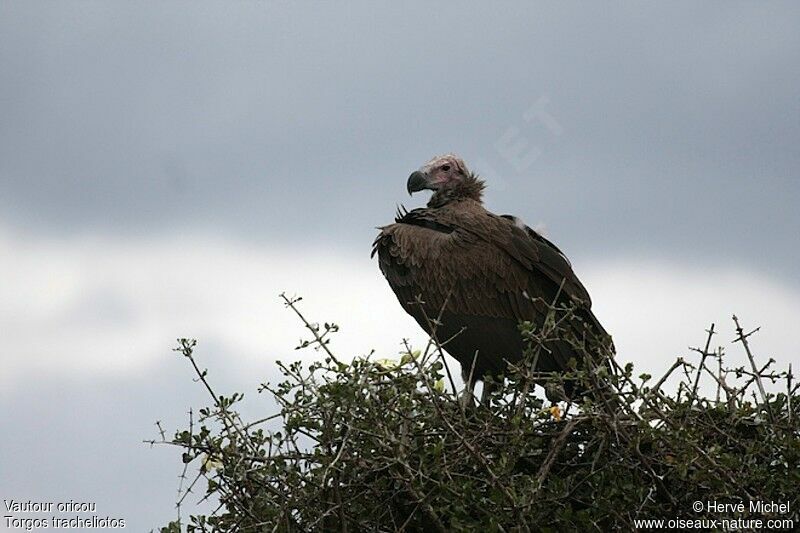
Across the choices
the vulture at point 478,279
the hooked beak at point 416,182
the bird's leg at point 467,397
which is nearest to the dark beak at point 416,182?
the hooked beak at point 416,182

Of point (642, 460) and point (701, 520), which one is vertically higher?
point (642, 460)

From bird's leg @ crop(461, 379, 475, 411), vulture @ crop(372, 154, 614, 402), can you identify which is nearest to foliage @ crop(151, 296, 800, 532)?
bird's leg @ crop(461, 379, 475, 411)

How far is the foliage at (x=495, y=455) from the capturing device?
21.8 feet

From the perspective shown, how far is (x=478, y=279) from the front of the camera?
9.76m

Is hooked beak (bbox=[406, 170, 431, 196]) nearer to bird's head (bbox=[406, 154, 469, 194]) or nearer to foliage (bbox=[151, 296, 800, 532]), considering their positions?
bird's head (bbox=[406, 154, 469, 194])

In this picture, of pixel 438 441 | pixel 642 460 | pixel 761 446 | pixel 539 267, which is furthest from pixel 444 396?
pixel 539 267

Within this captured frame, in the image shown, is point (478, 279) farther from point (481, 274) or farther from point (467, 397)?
point (467, 397)

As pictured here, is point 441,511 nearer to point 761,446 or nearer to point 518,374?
point 518,374

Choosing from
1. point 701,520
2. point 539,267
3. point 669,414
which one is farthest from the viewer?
point 539,267

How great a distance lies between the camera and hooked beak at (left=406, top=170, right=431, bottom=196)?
1078 centimetres

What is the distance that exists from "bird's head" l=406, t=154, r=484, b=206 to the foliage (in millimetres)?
3734

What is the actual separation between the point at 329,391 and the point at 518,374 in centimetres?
110

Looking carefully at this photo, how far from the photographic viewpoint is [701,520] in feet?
21.4

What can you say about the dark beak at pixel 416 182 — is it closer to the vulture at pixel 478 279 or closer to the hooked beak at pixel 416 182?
the hooked beak at pixel 416 182
